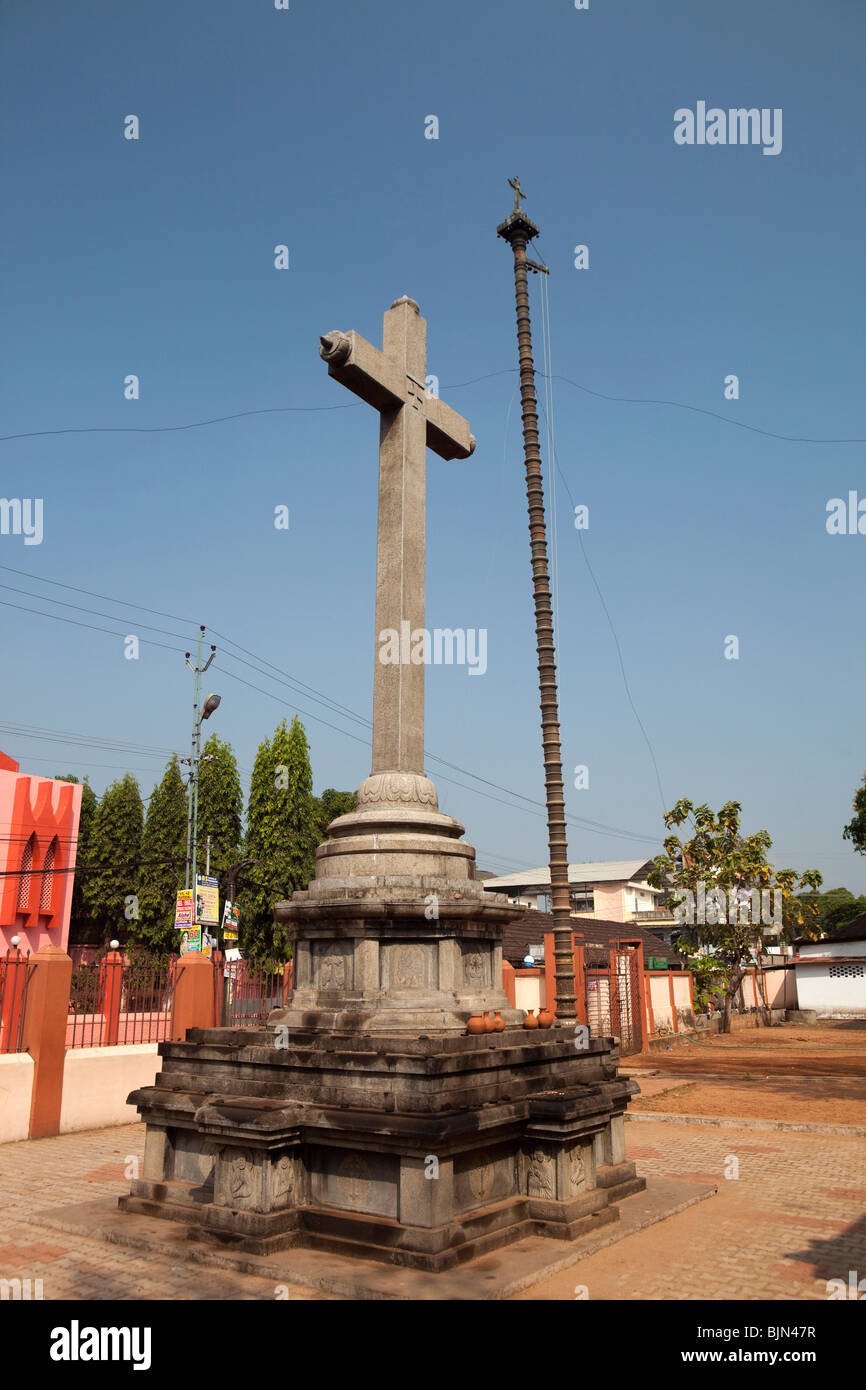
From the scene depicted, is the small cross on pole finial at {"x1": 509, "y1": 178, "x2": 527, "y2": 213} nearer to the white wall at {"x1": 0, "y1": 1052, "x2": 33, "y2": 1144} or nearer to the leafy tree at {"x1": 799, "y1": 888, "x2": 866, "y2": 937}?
the white wall at {"x1": 0, "y1": 1052, "x2": 33, "y2": 1144}

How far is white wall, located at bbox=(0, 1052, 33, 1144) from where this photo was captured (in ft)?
38.4

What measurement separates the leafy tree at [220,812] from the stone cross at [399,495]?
34.3 m

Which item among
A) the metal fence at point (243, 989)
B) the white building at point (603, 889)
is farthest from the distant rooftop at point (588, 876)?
the metal fence at point (243, 989)

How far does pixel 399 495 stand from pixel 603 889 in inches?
2347

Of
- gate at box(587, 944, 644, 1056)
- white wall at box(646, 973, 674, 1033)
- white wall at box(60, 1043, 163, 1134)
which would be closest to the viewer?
white wall at box(60, 1043, 163, 1134)

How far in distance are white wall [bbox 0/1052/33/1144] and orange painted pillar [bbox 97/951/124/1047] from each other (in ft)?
7.47

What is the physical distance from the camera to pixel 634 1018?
76.2 feet

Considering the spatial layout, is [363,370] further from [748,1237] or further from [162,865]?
[162,865]

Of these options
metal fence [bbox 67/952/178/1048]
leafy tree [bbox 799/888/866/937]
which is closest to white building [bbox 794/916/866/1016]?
metal fence [bbox 67/952/178/1048]

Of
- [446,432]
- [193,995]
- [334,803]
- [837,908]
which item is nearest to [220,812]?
[334,803]

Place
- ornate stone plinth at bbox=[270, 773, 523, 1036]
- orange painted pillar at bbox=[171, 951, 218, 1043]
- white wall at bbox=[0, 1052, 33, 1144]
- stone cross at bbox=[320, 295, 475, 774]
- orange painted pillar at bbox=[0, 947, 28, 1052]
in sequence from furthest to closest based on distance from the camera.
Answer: orange painted pillar at bbox=[171, 951, 218, 1043] → orange painted pillar at bbox=[0, 947, 28, 1052] → white wall at bbox=[0, 1052, 33, 1144] → stone cross at bbox=[320, 295, 475, 774] → ornate stone plinth at bbox=[270, 773, 523, 1036]

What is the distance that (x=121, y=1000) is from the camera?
14.7 metres
